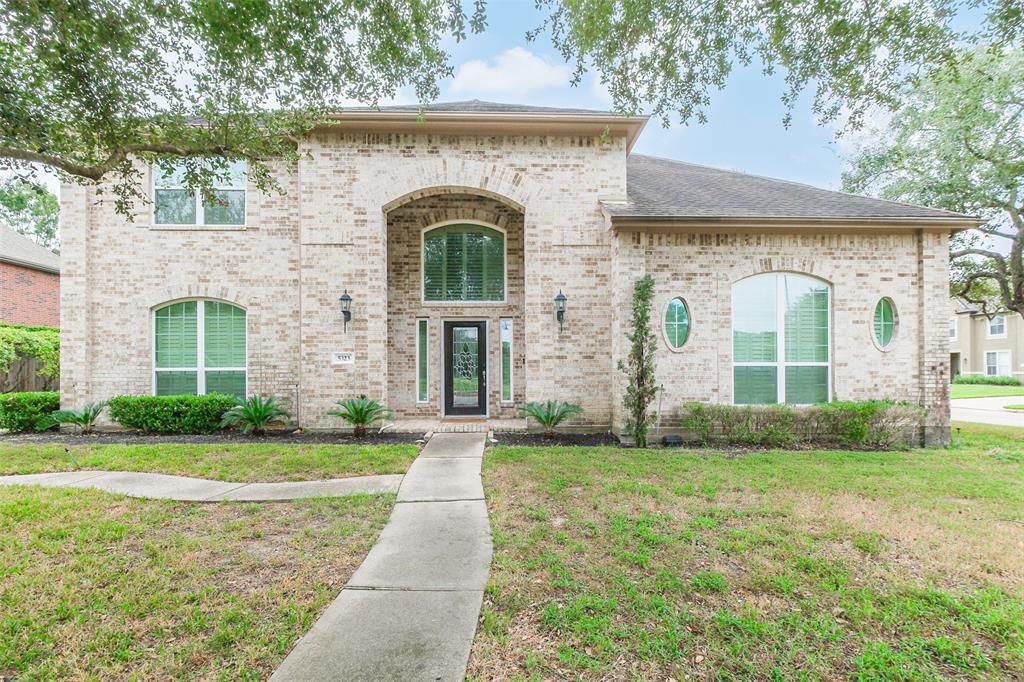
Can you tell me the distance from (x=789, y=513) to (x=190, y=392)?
10938mm

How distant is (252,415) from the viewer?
8547 millimetres

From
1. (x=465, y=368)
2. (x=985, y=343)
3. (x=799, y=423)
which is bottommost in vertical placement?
(x=799, y=423)

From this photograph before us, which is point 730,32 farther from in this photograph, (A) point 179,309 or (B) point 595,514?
(A) point 179,309

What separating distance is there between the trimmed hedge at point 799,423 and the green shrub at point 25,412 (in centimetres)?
1275

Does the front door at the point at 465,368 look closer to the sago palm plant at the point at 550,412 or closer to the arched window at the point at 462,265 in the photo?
the arched window at the point at 462,265

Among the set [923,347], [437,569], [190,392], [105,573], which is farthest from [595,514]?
[190,392]

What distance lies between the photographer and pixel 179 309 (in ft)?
31.1

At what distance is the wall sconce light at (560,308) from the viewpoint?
351 inches

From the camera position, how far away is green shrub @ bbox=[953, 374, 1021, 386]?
25.6 meters

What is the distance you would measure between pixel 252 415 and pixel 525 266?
6144mm

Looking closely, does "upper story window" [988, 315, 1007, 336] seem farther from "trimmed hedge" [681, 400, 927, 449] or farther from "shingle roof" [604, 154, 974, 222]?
"trimmed hedge" [681, 400, 927, 449]

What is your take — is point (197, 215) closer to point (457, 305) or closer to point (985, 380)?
point (457, 305)

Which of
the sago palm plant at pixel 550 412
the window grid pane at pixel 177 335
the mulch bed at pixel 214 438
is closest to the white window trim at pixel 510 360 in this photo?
the sago palm plant at pixel 550 412

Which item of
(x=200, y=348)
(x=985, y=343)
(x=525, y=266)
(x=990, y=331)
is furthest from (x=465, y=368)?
(x=985, y=343)
